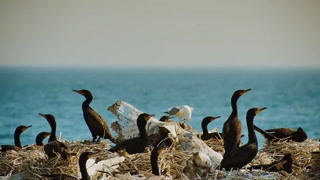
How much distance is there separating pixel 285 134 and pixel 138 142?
2.59 m

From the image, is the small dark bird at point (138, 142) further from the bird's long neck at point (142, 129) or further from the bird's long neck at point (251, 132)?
the bird's long neck at point (251, 132)

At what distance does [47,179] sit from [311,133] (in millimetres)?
30657

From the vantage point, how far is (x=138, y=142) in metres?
8.48

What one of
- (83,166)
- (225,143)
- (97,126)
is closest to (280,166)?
(225,143)

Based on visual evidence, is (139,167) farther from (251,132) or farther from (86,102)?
(86,102)

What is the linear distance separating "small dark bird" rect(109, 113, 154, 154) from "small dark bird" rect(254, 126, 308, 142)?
78.2 inches

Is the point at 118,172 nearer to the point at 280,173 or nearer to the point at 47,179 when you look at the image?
the point at 47,179

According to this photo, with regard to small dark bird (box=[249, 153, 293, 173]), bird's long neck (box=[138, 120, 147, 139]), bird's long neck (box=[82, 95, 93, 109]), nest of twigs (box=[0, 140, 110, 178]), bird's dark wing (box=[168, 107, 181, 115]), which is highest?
bird's long neck (box=[82, 95, 93, 109])

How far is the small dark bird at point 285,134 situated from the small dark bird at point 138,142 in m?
1.99

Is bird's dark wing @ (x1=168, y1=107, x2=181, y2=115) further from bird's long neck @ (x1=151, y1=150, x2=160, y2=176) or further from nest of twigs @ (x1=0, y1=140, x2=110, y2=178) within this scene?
bird's long neck @ (x1=151, y1=150, x2=160, y2=176)

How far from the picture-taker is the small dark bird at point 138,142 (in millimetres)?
8383

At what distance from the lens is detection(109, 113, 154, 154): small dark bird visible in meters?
8.38

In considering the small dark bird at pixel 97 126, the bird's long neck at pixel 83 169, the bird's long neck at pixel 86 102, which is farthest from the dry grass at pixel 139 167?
the bird's long neck at pixel 86 102

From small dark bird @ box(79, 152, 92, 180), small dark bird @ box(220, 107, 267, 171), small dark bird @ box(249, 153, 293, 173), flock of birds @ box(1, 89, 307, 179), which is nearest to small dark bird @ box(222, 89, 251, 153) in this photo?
flock of birds @ box(1, 89, 307, 179)
